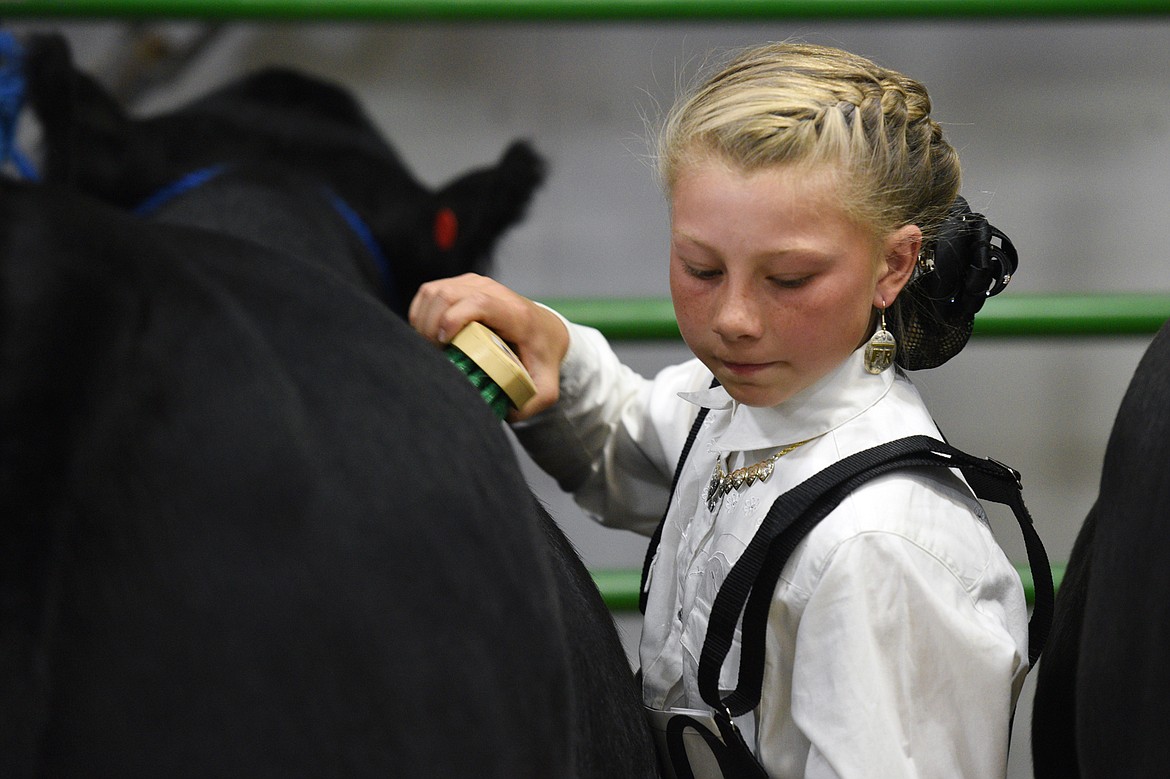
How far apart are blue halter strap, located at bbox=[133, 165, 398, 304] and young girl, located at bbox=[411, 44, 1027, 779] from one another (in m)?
0.42

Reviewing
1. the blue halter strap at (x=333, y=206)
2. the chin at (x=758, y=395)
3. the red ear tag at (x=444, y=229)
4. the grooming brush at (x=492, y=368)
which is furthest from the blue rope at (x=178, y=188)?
the chin at (x=758, y=395)

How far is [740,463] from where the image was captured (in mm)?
475

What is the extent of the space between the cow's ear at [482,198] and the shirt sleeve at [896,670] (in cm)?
53

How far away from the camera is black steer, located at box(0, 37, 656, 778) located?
10.2 inches

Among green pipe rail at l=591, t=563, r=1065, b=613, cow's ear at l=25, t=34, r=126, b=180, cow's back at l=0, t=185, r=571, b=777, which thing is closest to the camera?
cow's back at l=0, t=185, r=571, b=777

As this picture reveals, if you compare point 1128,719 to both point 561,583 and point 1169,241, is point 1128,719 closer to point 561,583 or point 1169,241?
point 561,583

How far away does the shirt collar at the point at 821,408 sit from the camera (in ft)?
1.46

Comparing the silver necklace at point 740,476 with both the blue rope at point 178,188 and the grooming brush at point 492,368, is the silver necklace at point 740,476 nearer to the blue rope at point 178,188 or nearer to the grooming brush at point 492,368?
the grooming brush at point 492,368

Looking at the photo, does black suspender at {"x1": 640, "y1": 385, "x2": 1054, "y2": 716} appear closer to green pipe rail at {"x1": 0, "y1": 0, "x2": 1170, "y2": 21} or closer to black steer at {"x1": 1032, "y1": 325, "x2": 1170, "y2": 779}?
black steer at {"x1": 1032, "y1": 325, "x2": 1170, "y2": 779}

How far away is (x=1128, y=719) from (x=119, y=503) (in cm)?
29

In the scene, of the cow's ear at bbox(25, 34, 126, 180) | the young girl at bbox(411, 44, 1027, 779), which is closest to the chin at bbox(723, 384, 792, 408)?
the young girl at bbox(411, 44, 1027, 779)

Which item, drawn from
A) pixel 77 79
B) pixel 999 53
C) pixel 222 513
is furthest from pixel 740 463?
pixel 999 53

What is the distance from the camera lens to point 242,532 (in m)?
0.27

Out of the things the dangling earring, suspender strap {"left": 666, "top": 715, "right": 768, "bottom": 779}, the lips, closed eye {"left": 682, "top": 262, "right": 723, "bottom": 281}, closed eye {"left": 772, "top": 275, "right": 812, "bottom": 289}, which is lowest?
suspender strap {"left": 666, "top": 715, "right": 768, "bottom": 779}
